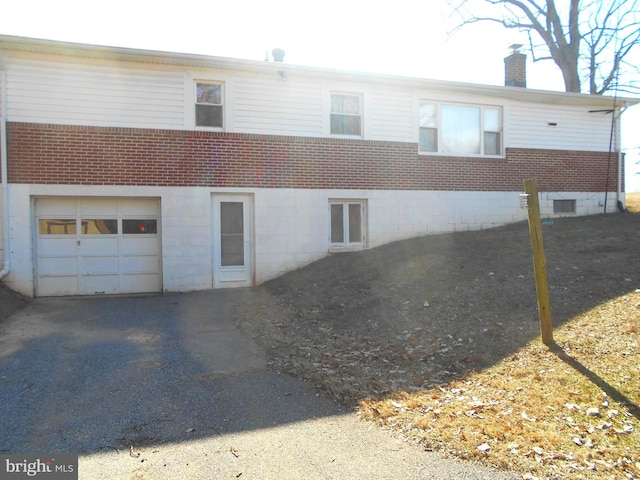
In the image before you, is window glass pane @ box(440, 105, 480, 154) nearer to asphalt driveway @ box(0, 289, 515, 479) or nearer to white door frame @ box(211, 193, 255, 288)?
white door frame @ box(211, 193, 255, 288)

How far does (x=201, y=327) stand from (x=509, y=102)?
35.2ft

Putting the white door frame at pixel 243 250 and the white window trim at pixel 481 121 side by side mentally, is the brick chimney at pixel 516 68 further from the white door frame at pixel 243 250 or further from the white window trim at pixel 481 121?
the white door frame at pixel 243 250

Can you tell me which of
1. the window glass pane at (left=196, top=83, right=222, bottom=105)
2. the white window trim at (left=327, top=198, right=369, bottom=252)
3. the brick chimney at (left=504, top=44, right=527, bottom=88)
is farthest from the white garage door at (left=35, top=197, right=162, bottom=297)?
the brick chimney at (left=504, top=44, right=527, bottom=88)

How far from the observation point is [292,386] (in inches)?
203

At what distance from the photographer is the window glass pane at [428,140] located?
12.7 m

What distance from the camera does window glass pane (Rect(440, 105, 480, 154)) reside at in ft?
42.4

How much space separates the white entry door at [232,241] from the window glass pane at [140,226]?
1.36 metres

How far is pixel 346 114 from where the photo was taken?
11.9 meters

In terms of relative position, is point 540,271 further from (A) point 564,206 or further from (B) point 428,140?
(A) point 564,206

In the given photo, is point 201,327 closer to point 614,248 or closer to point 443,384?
point 443,384

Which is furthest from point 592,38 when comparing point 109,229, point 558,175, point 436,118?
point 109,229

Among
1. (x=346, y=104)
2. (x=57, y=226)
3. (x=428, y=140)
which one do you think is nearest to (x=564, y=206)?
(x=428, y=140)

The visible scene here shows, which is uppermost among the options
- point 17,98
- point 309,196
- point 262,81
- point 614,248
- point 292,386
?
point 262,81

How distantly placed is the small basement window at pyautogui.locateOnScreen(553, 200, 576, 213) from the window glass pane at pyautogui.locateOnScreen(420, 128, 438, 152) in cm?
420
